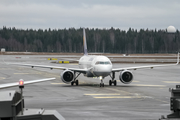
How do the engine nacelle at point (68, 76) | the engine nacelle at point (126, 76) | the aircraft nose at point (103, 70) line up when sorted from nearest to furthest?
the aircraft nose at point (103, 70), the engine nacelle at point (68, 76), the engine nacelle at point (126, 76)

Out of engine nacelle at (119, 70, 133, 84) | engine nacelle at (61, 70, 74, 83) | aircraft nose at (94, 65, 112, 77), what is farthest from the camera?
engine nacelle at (119, 70, 133, 84)

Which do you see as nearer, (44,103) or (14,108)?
(14,108)

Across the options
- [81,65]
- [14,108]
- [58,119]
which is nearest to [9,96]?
[14,108]

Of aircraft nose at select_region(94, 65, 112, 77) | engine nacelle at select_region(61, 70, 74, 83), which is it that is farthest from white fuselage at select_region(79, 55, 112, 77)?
engine nacelle at select_region(61, 70, 74, 83)

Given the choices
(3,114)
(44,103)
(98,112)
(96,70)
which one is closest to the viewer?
(3,114)

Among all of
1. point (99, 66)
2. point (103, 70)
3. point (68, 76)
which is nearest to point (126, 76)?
point (103, 70)

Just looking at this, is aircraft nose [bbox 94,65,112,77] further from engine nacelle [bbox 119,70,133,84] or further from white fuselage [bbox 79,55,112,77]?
engine nacelle [bbox 119,70,133,84]

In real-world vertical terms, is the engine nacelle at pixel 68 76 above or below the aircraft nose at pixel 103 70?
below

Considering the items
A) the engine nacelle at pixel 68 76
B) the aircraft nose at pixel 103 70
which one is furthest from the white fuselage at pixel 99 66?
the engine nacelle at pixel 68 76

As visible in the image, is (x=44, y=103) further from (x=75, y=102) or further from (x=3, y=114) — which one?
(x=3, y=114)

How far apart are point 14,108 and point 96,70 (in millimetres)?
26107

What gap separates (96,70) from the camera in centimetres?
3253

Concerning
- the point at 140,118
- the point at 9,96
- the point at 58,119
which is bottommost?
the point at 140,118

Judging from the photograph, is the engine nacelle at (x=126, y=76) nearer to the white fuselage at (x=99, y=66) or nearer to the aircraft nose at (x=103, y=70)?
the white fuselage at (x=99, y=66)
